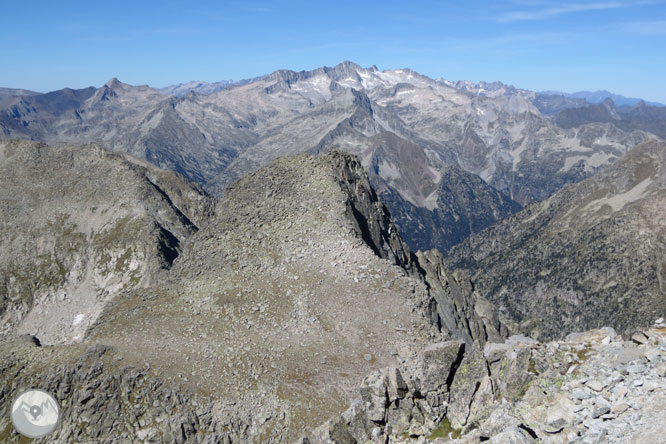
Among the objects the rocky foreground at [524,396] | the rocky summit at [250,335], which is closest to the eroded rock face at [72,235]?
the rocky summit at [250,335]

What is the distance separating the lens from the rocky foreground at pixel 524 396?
1906 cm

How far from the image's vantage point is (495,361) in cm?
2836

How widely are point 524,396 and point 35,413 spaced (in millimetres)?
45734

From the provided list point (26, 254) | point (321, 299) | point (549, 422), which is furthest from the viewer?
point (26, 254)

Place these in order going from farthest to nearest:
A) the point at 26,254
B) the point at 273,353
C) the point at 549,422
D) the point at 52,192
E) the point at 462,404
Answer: the point at 52,192, the point at 26,254, the point at 273,353, the point at 462,404, the point at 549,422

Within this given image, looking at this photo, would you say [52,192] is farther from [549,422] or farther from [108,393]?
[549,422]

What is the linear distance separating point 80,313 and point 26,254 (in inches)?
1452

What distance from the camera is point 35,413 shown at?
1761 inches

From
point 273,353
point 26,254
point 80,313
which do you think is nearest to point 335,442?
point 273,353

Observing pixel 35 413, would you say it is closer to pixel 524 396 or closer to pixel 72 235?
pixel 524 396

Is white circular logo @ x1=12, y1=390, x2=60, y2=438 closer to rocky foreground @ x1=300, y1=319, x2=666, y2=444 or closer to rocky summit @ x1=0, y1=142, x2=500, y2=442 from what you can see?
rocky summit @ x1=0, y1=142, x2=500, y2=442

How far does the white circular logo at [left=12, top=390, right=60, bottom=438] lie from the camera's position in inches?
1692

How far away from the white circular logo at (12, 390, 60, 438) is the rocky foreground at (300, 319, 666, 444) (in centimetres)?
2936

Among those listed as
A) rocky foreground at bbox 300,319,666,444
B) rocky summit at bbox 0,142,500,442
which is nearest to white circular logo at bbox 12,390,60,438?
rocky summit at bbox 0,142,500,442
